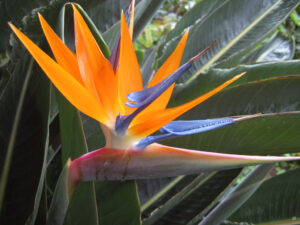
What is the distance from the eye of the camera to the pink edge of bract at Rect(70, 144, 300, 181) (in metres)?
0.32

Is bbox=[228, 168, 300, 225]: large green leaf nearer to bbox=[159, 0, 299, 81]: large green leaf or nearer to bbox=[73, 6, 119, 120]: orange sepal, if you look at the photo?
bbox=[159, 0, 299, 81]: large green leaf

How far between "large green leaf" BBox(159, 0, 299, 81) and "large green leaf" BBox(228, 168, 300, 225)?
1.00 ft

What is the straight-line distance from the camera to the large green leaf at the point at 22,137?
49cm

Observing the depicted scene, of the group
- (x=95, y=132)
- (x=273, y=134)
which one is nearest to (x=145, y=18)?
(x=95, y=132)

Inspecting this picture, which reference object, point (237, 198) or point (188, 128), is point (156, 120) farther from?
point (237, 198)

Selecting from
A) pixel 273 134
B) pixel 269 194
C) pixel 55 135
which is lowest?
pixel 269 194

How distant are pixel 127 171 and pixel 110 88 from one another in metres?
0.09

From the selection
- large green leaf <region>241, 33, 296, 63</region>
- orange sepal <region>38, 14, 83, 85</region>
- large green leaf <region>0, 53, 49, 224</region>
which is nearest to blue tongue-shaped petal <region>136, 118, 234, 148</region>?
orange sepal <region>38, 14, 83, 85</region>

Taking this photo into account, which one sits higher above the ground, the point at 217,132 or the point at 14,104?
the point at 14,104

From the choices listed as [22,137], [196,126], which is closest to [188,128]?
→ [196,126]

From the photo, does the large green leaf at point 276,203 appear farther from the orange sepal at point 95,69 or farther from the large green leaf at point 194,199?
the orange sepal at point 95,69

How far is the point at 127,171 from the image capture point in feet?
1.12

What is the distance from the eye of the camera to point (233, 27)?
0.87 metres

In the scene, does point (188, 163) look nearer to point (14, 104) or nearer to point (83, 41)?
point (83, 41)
